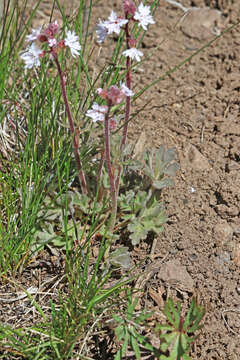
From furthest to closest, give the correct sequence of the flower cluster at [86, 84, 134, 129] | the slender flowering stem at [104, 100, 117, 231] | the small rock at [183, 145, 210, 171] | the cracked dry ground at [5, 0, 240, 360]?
the small rock at [183, 145, 210, 171]
the cracked dry ground at [5, 0, 240, 360]
the slender flowering stem at [104, 100, 117, 231]
the flower cluster at [86, 84, 134, 129]

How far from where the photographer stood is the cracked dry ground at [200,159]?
2102 mm

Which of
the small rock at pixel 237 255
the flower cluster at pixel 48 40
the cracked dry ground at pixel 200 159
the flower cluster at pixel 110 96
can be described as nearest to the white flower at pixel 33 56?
the flower cluster at pixel 48 40

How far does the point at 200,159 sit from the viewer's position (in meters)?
2.59

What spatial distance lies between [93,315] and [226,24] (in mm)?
2385

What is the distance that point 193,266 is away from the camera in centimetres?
222

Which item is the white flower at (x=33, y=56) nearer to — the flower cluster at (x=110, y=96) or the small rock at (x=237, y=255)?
the flower cluster at (x=110, y=96)

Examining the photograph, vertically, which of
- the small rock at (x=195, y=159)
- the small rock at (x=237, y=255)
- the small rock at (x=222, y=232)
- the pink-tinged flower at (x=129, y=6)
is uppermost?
the pink-tinged flower at (x=129, y=6)

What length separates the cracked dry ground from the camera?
2102 mm

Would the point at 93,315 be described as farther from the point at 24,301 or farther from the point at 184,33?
the point at 184,33

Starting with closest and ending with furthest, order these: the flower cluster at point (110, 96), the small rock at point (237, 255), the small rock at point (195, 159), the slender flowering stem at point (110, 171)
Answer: the flower cluster at point (110, 96) < the slender flowering stem at point (110, 171) < the small rock at point (237, 255) < the small rock at point (195, 159)

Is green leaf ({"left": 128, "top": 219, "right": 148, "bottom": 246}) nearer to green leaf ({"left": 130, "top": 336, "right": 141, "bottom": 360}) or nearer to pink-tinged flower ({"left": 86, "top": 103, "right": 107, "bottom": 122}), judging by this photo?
green leaf ({"left": 130, "top": 336, "right": 141, "bottom": 360})

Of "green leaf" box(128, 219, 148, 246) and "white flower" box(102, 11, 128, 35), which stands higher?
"white flower" box(102, 11, 128, 35)

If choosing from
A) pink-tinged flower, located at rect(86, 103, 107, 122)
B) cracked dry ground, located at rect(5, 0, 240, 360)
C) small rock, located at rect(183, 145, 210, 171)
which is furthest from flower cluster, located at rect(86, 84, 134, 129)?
small rock, located at rect(183, 145, 210, 171)

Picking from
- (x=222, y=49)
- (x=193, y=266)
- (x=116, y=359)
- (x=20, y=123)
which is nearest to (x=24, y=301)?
(x=116, y=359)
